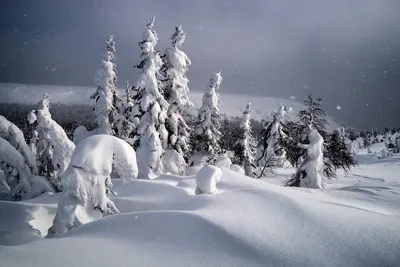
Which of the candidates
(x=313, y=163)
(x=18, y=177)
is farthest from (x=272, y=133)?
(x=18, y=177)

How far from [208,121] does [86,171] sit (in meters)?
17.7

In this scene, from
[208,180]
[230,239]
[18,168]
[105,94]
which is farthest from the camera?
[105,94]

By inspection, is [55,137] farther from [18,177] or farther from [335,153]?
[335,153]

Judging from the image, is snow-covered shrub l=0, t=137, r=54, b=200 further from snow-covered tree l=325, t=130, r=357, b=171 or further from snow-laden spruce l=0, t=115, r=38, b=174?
snow-covered tree l=325, t=130, r=357, b=171

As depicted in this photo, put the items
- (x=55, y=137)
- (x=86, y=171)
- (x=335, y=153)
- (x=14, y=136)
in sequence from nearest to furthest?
(x=86, y=171), (x=14, y=136), (x=55, y=137), (x=335, y=153)

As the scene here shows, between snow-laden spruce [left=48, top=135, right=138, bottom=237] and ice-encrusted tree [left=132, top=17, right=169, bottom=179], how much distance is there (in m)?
10.8

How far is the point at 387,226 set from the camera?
649cm

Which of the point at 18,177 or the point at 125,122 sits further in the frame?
the point at 125,122

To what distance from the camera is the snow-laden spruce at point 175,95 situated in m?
21.1

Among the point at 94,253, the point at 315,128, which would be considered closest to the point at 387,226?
the point at 94,253

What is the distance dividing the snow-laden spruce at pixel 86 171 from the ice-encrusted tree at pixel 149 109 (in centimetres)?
1081

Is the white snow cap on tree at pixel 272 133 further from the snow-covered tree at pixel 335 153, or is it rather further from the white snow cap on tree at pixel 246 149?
the snow-covered tree at pixel 335 153

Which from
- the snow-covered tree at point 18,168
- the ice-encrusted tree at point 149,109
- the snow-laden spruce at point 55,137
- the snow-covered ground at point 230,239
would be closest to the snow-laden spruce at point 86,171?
the snow-covered ground at point 230,239

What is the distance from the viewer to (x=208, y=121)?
82.8ft
